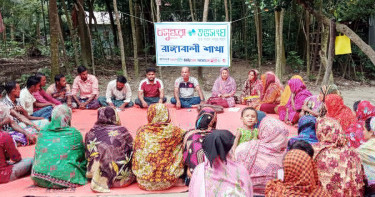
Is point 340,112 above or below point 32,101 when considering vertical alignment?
below

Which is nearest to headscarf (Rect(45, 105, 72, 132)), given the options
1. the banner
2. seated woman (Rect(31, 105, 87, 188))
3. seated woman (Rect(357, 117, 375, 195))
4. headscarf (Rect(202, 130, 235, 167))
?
seated woman (Rect(31, 105, 87, 188))

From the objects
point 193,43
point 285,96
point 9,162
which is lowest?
point 9,162

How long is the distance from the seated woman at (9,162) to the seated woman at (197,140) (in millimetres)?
1870

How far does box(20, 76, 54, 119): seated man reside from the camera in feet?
18.9

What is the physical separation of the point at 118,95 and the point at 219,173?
17.1ft

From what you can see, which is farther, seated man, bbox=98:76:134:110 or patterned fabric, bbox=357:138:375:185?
seated man, bbox=98:76:134:110

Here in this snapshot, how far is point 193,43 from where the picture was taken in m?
7.93

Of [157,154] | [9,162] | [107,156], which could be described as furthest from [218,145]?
[9,162]

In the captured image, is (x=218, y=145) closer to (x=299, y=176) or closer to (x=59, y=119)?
(x=299, y=176)

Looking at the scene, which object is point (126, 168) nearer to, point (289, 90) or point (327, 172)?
point (327, 172)

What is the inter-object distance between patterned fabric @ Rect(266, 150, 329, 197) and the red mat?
57.1 inches

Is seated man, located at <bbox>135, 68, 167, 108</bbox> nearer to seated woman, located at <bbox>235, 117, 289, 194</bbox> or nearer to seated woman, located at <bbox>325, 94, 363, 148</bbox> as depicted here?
seated woman, located at <bbox>325, 94, 363, 148</bbox>

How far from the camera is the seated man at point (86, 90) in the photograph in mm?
7077

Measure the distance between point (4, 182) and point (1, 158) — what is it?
28 cm
